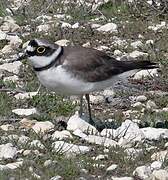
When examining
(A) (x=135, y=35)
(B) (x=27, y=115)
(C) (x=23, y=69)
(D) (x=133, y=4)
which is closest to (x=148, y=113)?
(B) (x=27, y=115)

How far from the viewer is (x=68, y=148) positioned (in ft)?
23.8

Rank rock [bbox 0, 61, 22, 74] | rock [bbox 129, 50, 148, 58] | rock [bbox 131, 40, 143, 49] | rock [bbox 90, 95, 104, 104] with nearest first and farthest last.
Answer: rock [bbox 90, 95, 104, 104] → rock [bbox 0, 61, 22, 74] → rock [bbox 129, 50, 148, 58] → rock [bbox 131, 40, 143, 49]

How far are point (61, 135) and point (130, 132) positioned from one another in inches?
27.6

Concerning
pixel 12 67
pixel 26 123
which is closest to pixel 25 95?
pixel 26 123

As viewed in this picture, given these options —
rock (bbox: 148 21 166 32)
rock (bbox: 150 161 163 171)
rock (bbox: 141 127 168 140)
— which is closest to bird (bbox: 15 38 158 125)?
rock (bbox: 141 127 168 140)

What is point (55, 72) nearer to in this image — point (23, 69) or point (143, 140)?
point (143, 140)

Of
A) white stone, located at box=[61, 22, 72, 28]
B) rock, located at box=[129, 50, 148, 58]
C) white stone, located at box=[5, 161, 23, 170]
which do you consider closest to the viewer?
white stone, located at box=[5, 161, 23, 170]

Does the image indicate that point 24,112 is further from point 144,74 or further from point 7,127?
point 144,74

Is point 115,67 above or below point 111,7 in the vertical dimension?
above

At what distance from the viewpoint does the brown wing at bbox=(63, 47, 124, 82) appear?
779cm

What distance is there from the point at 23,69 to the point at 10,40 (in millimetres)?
1302

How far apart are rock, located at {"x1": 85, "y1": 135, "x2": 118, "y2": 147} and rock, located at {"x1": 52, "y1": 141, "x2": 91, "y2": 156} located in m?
0.19

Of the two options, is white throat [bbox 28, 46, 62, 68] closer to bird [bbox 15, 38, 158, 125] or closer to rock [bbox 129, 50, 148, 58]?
bird [bbox 15, 38, 158, 125]

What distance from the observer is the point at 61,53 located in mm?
7855
